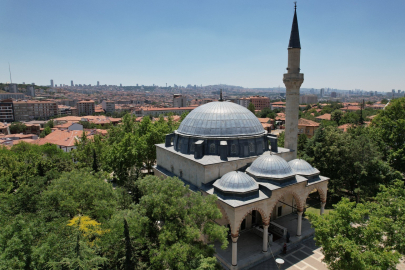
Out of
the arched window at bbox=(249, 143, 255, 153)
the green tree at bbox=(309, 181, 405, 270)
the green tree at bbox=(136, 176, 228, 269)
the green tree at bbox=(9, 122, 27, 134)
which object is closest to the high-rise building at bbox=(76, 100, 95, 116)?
the green tree at bbox=(9, 122, 27, 134)

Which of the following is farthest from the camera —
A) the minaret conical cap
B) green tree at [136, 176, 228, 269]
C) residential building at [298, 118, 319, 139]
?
residential building at [298, 118, 319, 139]

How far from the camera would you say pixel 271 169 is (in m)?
20.9

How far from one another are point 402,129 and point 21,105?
5288 inches

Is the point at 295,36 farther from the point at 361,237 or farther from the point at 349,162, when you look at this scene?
the point at 361,237

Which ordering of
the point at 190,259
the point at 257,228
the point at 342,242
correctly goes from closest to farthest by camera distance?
the point at 342,242
the point at 190,259
the point at 257,228

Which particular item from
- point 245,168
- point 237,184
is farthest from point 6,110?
point 237,184

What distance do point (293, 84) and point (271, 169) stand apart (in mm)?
11071

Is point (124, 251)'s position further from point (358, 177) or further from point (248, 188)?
point (358, 177)

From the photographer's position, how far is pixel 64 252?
13.9 meters

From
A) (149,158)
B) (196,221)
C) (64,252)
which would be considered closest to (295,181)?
(196,221)

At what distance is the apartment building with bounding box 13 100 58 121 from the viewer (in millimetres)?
114062

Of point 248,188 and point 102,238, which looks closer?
point 102,238

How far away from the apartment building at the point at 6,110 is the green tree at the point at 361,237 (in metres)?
131

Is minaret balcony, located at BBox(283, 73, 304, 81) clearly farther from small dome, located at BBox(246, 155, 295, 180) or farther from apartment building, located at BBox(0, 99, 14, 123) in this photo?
apartment building, located at BBox(0, 99, 14, 123)
